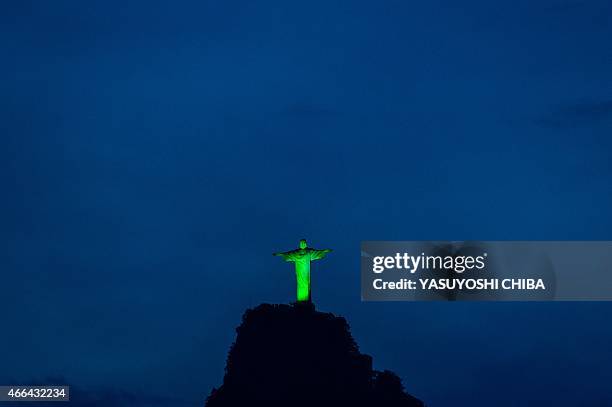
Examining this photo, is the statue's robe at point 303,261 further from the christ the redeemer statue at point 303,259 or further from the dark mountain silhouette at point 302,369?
the dark mountain silhouette at point 302,369

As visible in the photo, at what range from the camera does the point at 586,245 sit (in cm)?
3288

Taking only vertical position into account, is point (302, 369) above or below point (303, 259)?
below

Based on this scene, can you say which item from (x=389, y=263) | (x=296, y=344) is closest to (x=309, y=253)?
(x=296, y=344)

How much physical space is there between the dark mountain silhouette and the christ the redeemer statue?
74.1 inches

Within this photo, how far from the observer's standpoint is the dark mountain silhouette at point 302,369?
50469 mm

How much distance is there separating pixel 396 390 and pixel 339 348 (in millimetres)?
3348

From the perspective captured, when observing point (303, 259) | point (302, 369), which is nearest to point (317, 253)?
point (303, 259)

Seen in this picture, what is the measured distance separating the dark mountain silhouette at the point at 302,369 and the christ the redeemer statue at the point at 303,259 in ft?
6.18

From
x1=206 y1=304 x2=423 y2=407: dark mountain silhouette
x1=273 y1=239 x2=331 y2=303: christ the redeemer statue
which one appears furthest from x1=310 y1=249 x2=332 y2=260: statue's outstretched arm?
x1=206 y1=304 x2=423 y2=407: dark mountain silhouette

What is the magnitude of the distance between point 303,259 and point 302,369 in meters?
6.33

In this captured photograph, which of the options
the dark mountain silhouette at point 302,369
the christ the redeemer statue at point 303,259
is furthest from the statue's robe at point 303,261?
the dark mountain silhouette at point 302,369

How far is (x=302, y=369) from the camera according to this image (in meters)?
51.2

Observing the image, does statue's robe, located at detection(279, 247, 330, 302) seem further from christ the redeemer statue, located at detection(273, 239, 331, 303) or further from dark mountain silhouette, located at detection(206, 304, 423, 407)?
dark mountain silhouette, located at detection(206, 304, 423, 407)

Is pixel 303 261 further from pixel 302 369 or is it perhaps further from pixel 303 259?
pixel 302 369
